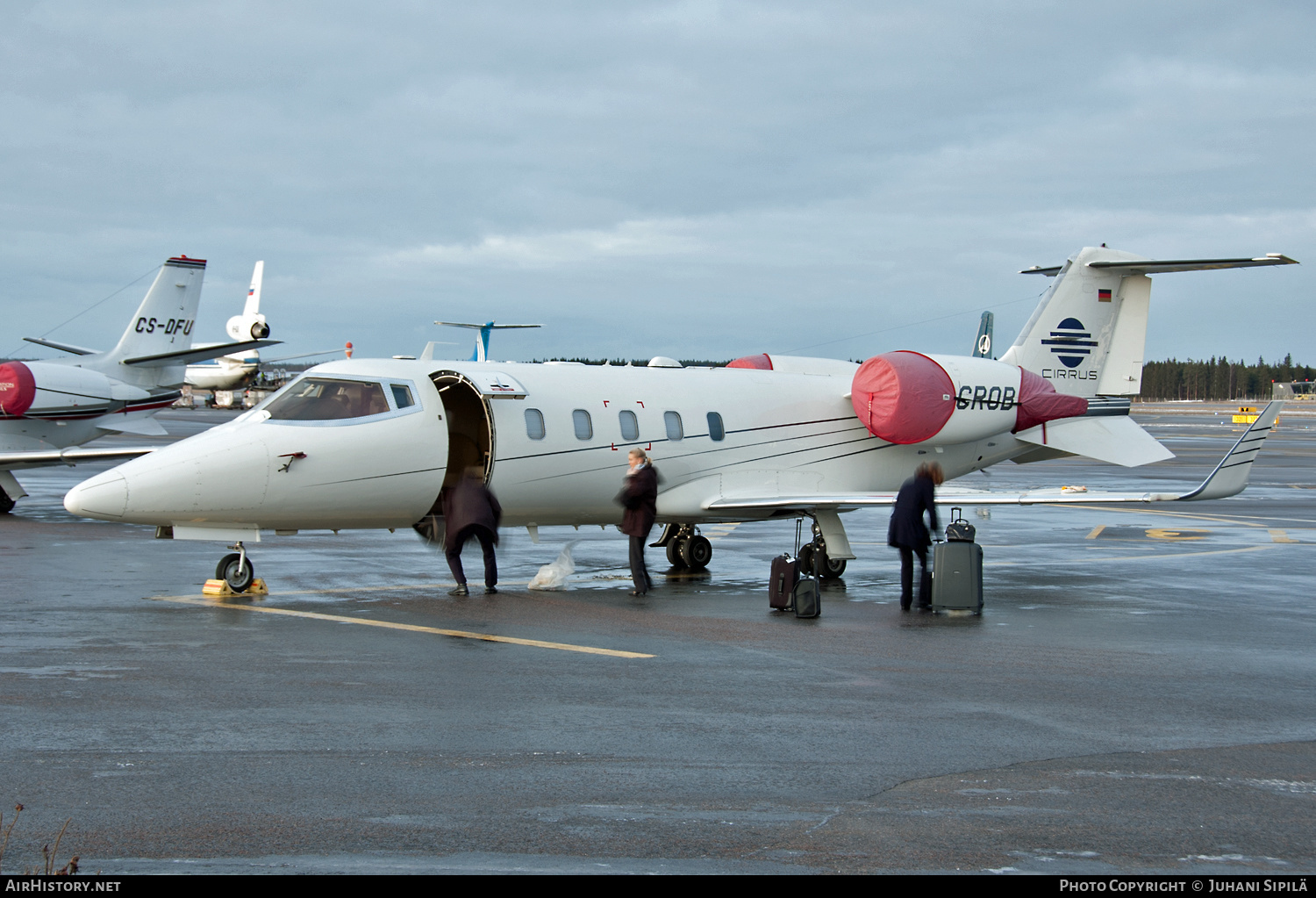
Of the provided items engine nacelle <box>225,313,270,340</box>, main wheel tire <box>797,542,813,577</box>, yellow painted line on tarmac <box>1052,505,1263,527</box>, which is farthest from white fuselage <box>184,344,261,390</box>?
main wheel tire <box>797,542,813,577</box>

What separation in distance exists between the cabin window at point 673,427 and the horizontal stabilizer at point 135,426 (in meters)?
17.7

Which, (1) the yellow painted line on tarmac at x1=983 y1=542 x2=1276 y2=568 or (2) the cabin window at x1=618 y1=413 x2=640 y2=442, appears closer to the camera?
(2) the cabin window at x1=618 y1=413 x2=640 y2=442

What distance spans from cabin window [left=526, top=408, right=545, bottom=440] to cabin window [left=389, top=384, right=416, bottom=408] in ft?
4.92

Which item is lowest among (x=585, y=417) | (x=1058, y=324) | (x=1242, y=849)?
(x=1242, y=849)

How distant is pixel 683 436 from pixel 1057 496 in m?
5.00

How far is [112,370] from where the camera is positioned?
3209 cm

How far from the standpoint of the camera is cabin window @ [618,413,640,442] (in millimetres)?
16391

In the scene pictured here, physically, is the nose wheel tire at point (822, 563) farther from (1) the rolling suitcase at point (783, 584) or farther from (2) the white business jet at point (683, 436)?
(1) the rolling suitcase at point (783, 584)

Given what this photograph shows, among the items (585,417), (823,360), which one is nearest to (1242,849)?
(585,417)

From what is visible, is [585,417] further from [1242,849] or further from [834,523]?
[1242,849]

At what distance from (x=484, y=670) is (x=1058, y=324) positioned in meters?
13.5

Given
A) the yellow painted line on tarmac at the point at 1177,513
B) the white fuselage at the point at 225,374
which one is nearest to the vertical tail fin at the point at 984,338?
the yellow painted line on tarmac at the point at 1177,513

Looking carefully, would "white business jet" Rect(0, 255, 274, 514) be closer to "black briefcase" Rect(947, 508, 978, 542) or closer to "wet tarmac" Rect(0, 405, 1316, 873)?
"wet tarmac" Rect(0, 405, 1316, 873)

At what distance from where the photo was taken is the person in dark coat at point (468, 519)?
14250mm
